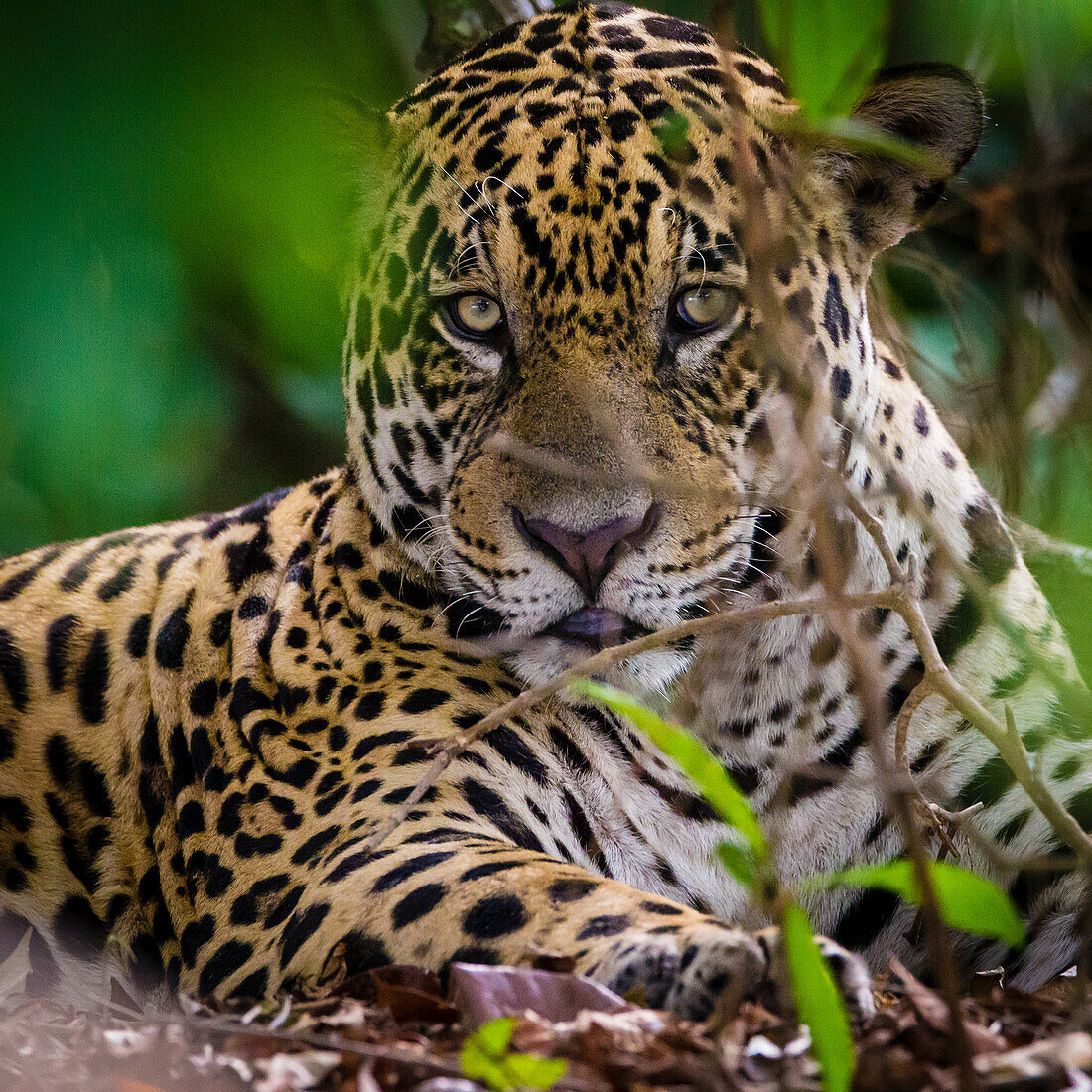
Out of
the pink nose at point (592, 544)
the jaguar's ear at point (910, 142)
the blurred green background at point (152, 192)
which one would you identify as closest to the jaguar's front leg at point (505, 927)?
the pink nose at point (592, 544)

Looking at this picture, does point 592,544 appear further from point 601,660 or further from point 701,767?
point 701,767

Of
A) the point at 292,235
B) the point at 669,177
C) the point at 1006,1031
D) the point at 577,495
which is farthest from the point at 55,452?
the point at 669,177

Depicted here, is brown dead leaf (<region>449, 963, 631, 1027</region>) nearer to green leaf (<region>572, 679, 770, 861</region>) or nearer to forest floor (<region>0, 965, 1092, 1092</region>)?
forest floor (<region>0, 965, 1092, 1092</region>)

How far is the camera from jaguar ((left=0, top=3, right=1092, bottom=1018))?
2744 millimetres

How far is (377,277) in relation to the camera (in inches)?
130

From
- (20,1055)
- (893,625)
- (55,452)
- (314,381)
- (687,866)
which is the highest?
(55,452)

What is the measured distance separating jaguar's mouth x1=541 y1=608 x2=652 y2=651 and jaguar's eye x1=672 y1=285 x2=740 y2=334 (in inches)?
28.1

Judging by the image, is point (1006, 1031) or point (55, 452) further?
point (1006, 1031)

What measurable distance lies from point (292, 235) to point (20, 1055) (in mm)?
1530

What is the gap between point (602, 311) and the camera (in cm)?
286

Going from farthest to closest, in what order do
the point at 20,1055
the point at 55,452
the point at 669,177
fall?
the point at 669,177 → the point at 20,1055 → the point at 55,452

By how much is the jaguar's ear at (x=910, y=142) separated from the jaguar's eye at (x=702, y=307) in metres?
0.47

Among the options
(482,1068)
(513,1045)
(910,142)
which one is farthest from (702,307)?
(482,1068)

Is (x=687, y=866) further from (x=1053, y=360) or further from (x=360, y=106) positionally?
(x=1053, y=360)
